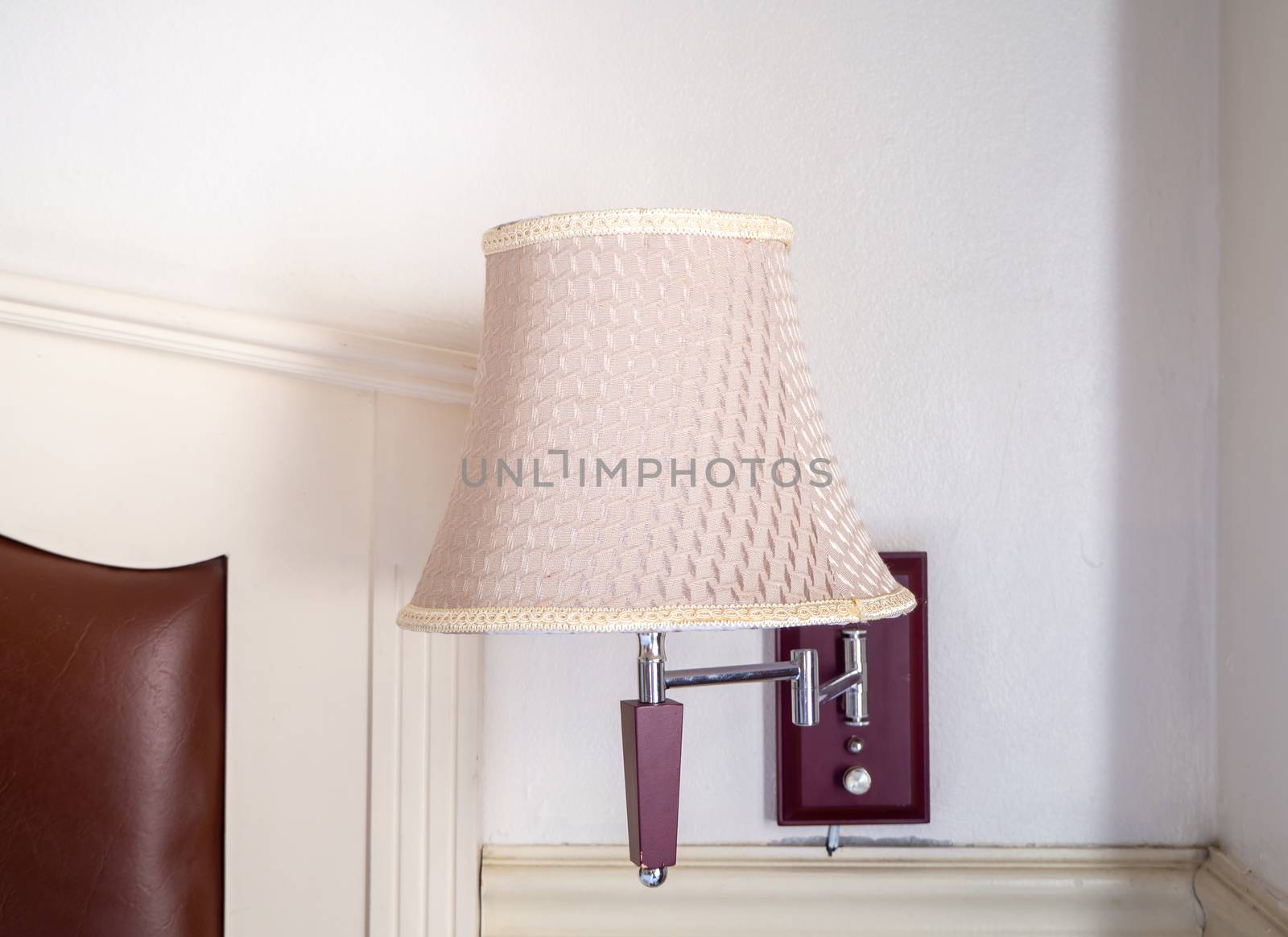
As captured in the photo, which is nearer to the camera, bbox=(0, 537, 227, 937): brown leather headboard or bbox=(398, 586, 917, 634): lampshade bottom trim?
bbox=(398, 586, 917, 634): lampshade bottom trim

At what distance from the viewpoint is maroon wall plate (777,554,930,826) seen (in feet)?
2.42

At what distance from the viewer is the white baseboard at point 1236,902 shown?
66 centimetres

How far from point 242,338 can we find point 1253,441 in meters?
0.71

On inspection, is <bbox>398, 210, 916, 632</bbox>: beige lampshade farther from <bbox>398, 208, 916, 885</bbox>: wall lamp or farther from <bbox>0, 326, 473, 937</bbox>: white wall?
<bbox>0, 326, 473, 937</bbox>: white wall

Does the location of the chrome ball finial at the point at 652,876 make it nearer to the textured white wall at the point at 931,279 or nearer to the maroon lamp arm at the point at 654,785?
the maroon lamp arm at the point at 654,785

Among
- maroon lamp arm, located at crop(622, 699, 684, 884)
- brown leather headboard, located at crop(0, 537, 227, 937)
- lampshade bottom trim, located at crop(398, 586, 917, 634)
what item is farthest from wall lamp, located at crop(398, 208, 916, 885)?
brown leather headboard, located at crop(0, 537, 227, 937)

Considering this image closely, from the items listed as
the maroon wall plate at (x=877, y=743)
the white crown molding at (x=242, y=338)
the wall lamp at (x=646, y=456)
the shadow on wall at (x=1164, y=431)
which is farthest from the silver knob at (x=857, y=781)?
the white crown molding at (x=242, y=338)

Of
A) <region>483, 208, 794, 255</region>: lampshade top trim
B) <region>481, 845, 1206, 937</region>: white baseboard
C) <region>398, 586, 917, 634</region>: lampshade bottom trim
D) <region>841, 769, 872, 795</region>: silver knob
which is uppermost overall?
<region>483, 208, 794, 255</region>: lampshade top trim

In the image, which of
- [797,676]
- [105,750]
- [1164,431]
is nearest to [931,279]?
[1164,431]

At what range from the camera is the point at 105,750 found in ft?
1.90

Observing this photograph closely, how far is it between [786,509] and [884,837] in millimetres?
420

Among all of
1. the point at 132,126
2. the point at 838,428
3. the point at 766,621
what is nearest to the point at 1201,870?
the point at 838,428

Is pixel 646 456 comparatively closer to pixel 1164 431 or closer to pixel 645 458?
pixel 645 458

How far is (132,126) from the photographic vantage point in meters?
0.72
